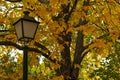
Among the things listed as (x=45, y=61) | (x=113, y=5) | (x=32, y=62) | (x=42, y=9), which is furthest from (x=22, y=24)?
(x=45, y=61)

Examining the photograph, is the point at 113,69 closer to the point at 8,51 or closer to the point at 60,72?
the point at 60,72

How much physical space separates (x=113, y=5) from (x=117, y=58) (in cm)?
343

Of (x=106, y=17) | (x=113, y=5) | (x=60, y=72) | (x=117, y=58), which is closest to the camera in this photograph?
(x=106, y=17)

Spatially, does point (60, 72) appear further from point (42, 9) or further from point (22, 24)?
point (22, 24)

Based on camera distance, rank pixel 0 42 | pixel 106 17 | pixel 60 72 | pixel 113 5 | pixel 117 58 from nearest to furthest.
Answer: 1. pixel 106 17
2. pixel 113 5
3. pixel 0 42
4. pixel 60 72
5. pixel 117 58

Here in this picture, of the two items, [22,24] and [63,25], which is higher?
[22,24]

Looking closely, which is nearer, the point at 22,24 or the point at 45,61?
the point at 22,24

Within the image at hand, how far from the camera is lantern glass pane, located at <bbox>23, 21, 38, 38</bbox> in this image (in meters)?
6.70

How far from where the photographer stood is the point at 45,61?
12.6 m

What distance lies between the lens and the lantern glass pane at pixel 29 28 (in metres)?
A: 6.70

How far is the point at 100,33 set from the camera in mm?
12391

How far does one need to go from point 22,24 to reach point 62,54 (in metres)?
4.65

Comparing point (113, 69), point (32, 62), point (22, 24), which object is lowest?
point (113, 69)

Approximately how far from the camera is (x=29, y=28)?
6.79m
